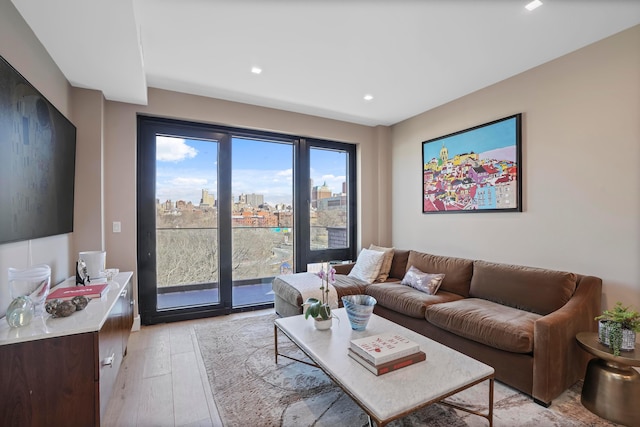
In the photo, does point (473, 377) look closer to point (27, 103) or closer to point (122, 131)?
point (27, 103)

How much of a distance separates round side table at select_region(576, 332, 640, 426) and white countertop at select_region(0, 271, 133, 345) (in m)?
3.03

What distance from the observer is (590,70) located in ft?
8.20

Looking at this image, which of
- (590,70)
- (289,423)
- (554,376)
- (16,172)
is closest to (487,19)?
(590,70)

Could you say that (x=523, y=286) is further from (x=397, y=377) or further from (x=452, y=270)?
(x=397, y=377)

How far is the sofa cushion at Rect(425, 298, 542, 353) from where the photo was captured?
2084mm

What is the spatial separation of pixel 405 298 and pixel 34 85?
11.4ft

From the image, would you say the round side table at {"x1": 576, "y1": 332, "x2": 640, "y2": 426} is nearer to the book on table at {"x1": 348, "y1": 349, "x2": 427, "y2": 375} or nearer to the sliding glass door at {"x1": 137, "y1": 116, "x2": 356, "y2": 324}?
the book on table at {"x1": 348, "y1": 349, "x2": 427, "y2": 375}

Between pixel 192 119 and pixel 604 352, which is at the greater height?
pixel 192 119

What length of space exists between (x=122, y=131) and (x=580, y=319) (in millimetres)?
4530

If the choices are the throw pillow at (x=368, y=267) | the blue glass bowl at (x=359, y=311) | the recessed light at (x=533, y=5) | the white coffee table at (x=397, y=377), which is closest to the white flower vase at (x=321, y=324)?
the white coffee table at (x=397, y=377)

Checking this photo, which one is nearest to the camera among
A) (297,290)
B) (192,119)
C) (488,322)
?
(488,322)

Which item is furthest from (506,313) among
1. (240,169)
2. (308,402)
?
(240,169)

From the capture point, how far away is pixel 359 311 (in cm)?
215

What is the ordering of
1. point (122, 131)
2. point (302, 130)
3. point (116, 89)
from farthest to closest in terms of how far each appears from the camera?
point (302, 130) → point (122, 131) → point (116, 89)
